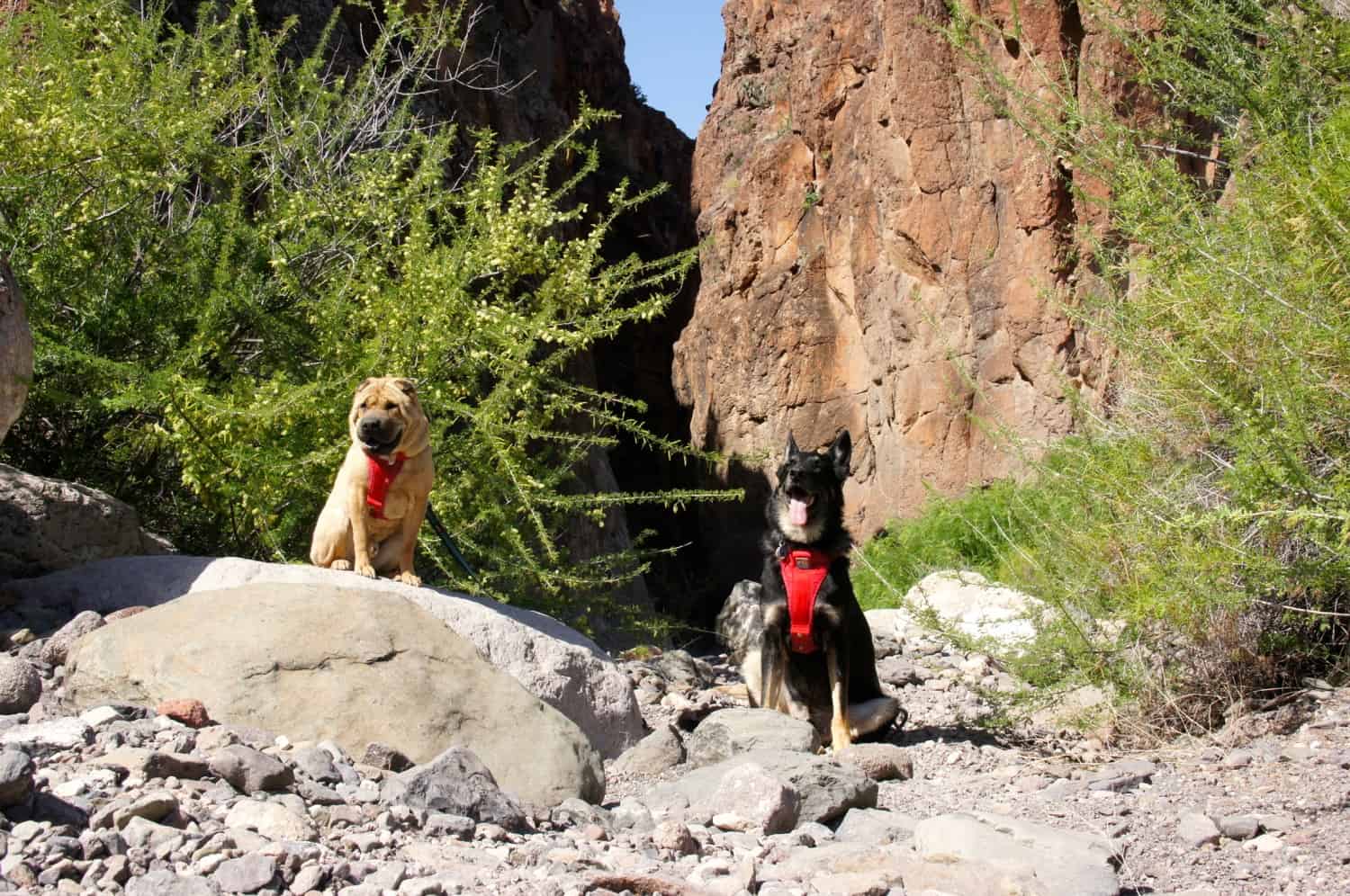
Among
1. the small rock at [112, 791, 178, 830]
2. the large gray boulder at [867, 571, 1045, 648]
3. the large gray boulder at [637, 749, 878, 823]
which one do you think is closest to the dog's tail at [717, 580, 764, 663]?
the large gray boulder at [867, 571, 1045, 648]

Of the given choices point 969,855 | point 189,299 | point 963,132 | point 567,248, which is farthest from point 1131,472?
point 963,132

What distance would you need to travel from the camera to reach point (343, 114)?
1004 centimetres

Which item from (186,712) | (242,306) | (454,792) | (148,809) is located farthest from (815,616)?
(242,306)

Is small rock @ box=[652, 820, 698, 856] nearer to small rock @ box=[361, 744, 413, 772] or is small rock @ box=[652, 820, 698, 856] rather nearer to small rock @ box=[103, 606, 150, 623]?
small rock @ box=[361, 744, 413, 772]

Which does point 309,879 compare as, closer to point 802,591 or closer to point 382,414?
point 382,414

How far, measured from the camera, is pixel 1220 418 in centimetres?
576

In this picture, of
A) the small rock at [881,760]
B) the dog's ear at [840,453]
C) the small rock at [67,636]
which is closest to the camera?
the small rock at [67,636]

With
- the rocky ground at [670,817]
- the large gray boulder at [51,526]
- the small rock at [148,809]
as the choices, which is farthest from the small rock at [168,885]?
the large gray boulder at [51,526]

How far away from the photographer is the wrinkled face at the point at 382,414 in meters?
5.23

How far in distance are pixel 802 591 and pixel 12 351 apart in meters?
3.99

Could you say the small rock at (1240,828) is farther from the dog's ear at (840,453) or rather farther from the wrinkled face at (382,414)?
the wrinkled face at (382,414)

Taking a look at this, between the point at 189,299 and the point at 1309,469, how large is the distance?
6.36 m

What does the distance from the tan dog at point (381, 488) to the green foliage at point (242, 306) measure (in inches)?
41.8

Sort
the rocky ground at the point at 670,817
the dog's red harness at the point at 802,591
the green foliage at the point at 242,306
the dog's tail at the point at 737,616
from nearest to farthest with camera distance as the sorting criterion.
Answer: the rocky ground at the point at 670,817, the dog's red harness at the point at 802,591, the green foliage at the point at 242,306, the dog's tail at the point at 737,616
